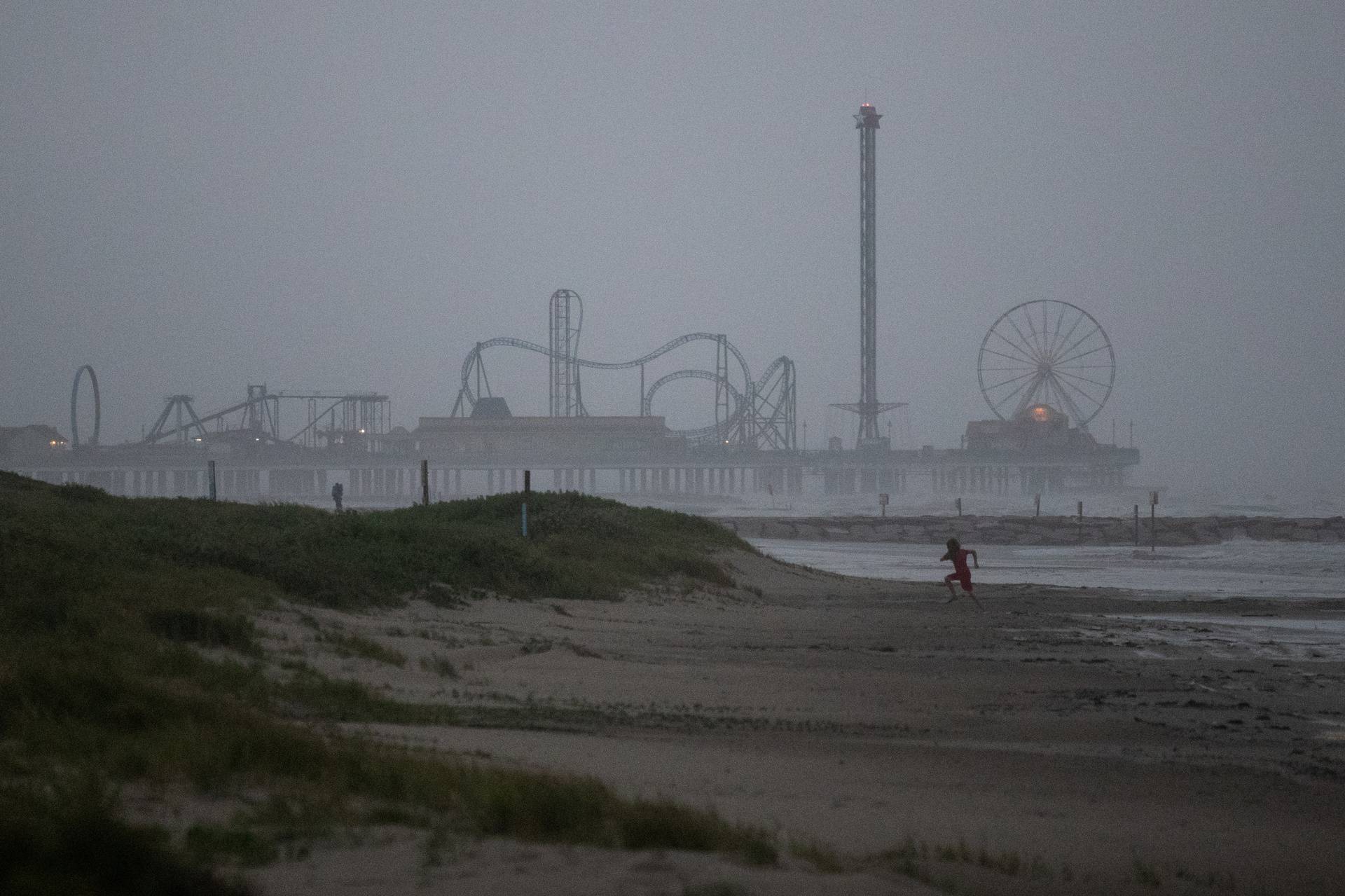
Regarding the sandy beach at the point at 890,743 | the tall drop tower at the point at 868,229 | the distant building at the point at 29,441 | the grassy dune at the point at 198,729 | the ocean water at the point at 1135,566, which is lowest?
the ocean water at the point at 1135,566

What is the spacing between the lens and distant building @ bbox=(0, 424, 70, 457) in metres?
99.3

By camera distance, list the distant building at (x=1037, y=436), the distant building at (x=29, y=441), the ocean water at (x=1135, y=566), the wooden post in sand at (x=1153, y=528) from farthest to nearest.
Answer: the distant building at (x=1037, y=436)
the distant building at (x=29, y=441)
the wooden post in sand at (x=1153, y=528)
the ocean water at (x=1135, y=566)

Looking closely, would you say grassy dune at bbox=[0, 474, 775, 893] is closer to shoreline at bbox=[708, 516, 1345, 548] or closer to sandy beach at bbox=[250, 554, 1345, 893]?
sandy beach at bbox=[250, 554, 1345, 893]

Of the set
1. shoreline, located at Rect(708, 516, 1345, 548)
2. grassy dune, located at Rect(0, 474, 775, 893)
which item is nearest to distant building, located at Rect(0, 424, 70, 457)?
shoreline, located at Rect(708, 516, 1345, 548)

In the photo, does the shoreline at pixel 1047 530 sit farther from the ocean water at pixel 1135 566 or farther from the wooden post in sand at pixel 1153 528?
the ocean water at pixel 1135 566

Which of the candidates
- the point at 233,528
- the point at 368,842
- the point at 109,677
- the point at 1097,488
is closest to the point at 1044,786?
the point at 368,842

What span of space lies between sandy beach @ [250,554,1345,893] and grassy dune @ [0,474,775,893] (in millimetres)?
267

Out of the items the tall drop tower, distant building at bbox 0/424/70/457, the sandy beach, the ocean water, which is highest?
the tall drop tower

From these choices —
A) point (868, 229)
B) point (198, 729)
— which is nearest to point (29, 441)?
point (868, 229)

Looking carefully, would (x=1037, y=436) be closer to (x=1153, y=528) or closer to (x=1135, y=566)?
(x=1153, y=528)

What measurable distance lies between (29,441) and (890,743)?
112 m

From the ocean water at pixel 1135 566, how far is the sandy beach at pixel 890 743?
9716 mm

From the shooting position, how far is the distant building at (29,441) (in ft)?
326

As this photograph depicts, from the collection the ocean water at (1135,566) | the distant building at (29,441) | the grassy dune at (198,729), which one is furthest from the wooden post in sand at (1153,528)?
the distant building at (29,441)
